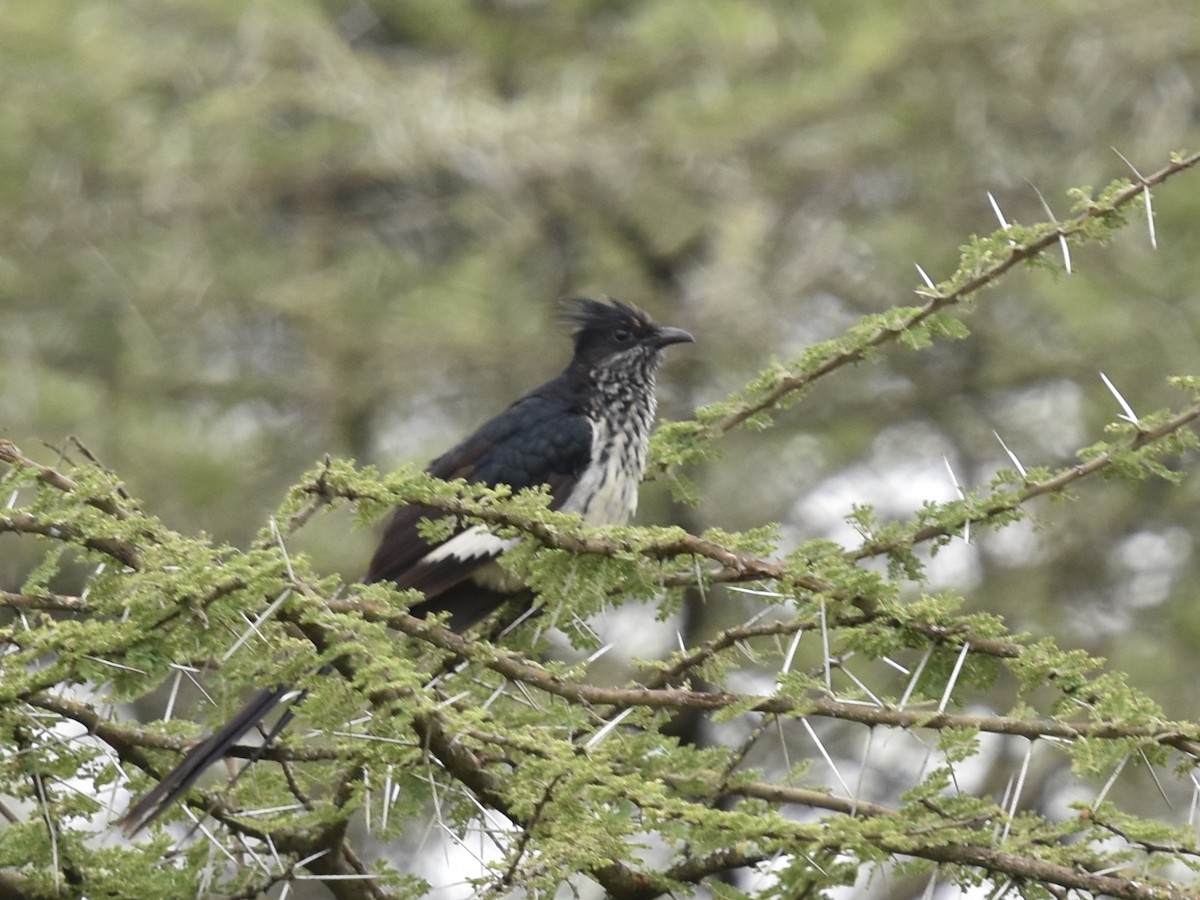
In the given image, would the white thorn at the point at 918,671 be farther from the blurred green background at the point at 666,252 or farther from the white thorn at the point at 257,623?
the blurred green background at the point at 666,252

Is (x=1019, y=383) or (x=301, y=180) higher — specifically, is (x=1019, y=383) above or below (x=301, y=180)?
below

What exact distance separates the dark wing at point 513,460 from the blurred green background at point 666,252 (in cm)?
342

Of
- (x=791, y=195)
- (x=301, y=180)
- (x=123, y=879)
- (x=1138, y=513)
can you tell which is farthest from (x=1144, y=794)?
(x=123, y=879)

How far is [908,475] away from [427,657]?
6935mm

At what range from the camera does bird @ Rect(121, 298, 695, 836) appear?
14.2 feet

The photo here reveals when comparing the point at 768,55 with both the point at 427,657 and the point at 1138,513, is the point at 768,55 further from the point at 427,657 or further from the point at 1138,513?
the point at 427,657

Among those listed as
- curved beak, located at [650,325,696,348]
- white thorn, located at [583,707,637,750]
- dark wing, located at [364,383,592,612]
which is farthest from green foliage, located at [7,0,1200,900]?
white thorn, located at [583,707,637,750]

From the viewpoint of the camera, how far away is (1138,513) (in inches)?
375

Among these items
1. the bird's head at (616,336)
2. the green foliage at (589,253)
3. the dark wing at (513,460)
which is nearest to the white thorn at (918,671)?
the dark wing at (513,460)

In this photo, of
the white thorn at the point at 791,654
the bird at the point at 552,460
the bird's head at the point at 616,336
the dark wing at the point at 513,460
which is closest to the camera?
the white thorn at the point at 791,654

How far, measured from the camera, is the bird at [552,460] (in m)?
4.33

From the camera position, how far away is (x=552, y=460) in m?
5.16

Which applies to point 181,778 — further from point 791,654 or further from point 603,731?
point 791,654

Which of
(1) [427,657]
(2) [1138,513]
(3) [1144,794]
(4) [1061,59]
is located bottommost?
(1) [427,657]
